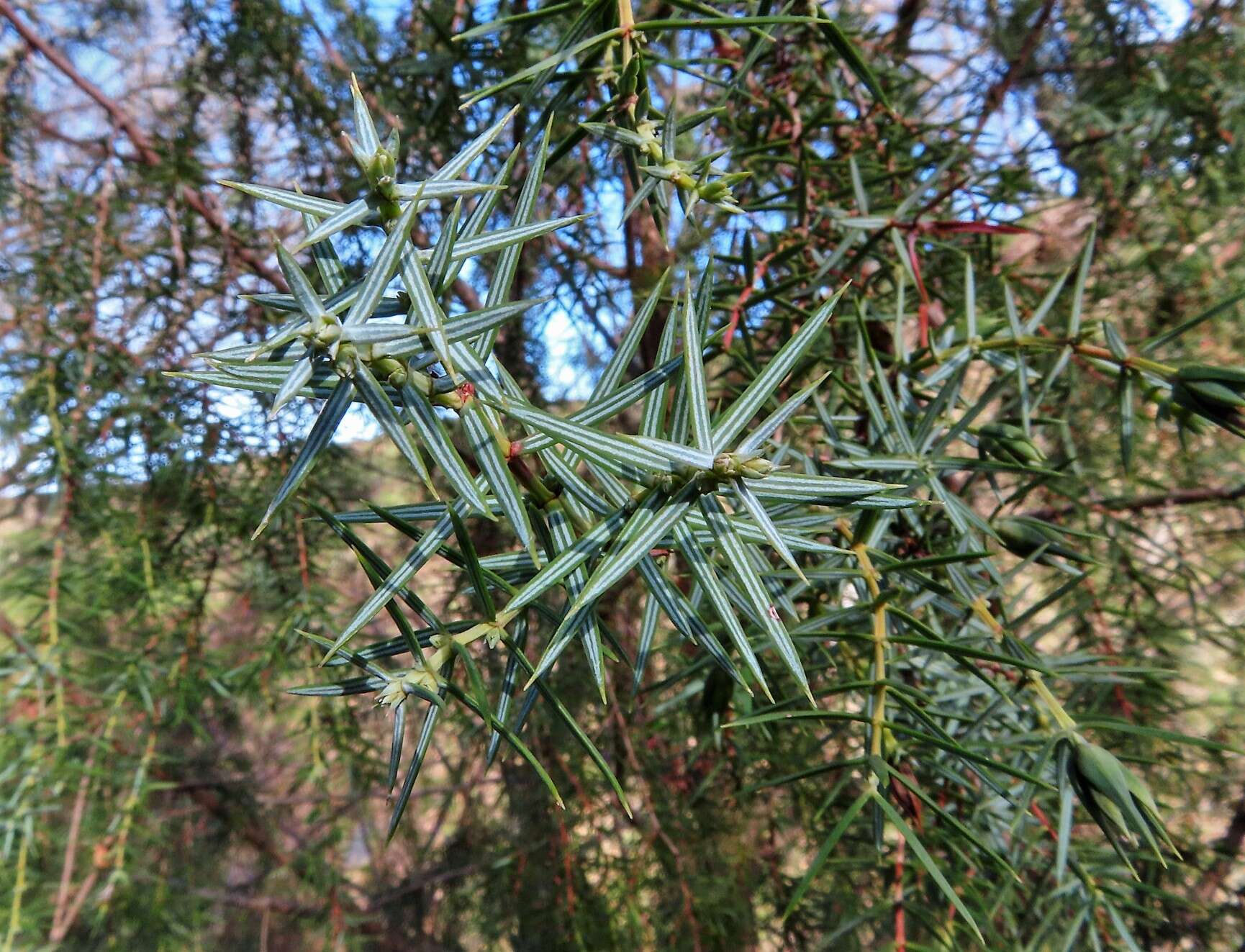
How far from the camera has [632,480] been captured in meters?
0.20

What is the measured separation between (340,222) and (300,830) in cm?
117

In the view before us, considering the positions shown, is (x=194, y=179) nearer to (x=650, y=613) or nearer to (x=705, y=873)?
(x=650, y=613)

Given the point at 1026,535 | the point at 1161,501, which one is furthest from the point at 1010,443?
the point at 1161,501

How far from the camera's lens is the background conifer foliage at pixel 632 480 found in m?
0.21

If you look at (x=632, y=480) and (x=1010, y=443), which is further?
(x=1010, y=443)

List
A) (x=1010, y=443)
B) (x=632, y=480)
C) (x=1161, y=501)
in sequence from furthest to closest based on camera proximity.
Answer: (x=1161, y=501), (x=1010, y=443), (x=632, y=480)

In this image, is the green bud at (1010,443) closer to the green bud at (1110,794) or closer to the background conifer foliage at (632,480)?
the background conifer foliage at (632,480)

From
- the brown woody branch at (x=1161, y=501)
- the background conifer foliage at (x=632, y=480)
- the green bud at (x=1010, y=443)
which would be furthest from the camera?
the brown woody branch at (x=1161, y=501)

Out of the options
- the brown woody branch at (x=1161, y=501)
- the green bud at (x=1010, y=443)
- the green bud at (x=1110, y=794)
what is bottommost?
the green bud at (x=1110, y=794)

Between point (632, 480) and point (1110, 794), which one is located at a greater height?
point (632, 480)

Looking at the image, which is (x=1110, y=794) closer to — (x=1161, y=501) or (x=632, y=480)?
(x=632, y=480)

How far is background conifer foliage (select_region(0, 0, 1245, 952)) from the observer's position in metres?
0.21

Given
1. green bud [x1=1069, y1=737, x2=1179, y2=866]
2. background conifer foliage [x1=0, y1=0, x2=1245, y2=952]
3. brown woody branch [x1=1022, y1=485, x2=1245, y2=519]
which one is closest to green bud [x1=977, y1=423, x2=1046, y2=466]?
background conifer foliage [x1=0, y1=0, x2=1245, y2=952]

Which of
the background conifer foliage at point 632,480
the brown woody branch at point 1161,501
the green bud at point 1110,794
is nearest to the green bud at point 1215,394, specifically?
the background conifer foliage at point 632,480
